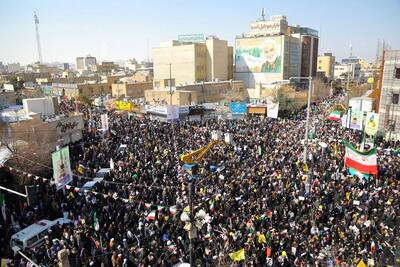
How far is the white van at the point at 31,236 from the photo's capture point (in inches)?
419

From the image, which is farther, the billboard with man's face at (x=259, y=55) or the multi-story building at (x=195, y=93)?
the billboard with man's face at (x=259, y=55)

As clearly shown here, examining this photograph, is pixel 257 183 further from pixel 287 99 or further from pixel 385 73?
pixel 287 99

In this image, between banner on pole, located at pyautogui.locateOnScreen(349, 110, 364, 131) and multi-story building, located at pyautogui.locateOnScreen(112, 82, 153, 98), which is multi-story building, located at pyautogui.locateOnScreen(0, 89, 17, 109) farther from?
banner on pole, located at pyautogui.locateOnScreen(349, 110, 364, 131)

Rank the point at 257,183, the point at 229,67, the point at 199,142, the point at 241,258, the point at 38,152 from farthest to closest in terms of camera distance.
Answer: the point at 229,67
the point at 199,142
the point at 38,152
the point at 257,183
the point at 241,258

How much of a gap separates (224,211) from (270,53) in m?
62.5

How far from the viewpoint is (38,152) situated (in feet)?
57.1

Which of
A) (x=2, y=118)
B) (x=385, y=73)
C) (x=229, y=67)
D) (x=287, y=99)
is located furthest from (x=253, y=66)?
(x=2, y=118)

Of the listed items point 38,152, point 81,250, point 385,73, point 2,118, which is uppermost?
point 385,73

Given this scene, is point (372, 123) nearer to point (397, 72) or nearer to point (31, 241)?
point (397, 72)

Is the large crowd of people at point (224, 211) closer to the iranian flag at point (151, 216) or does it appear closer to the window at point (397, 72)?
the iranian flag at point (151, 216)

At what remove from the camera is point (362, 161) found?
1493 centimetres

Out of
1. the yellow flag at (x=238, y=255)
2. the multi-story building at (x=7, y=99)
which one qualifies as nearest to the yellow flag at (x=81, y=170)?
the yellow flag at (x=238, y=255)

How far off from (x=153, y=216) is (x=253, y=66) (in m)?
63.8

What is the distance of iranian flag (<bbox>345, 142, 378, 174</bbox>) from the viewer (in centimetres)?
1449
